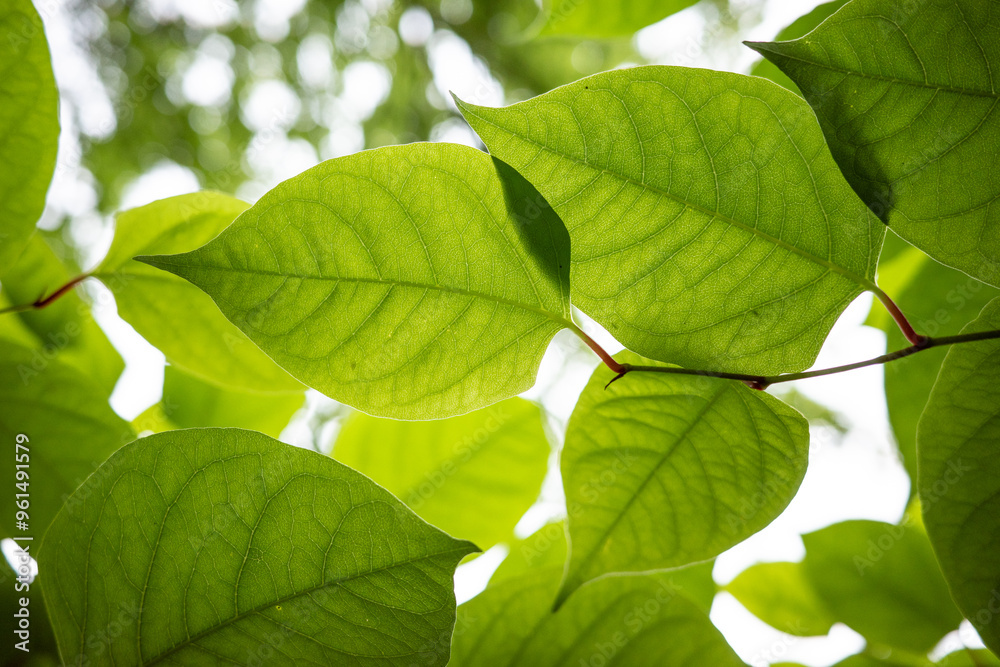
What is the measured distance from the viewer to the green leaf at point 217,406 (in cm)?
81

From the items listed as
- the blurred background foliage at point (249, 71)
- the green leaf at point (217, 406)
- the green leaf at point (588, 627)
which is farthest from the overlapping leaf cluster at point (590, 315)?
the blurred background foliage at point (249, 71)

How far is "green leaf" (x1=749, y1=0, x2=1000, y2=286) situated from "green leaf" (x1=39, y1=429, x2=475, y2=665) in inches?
14.5

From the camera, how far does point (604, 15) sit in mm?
727

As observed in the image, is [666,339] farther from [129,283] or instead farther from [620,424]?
[129,283]

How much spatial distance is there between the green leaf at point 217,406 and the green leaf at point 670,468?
1.49 feet

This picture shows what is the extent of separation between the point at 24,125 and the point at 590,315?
1.73ft

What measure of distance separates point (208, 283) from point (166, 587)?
221 millimetres

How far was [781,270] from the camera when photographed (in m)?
0.45

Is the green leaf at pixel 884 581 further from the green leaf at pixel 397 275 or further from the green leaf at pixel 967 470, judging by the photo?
the green leaf at pixel 397 275

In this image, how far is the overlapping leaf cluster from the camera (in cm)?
41

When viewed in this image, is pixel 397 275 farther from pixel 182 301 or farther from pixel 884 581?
pixel 884 581

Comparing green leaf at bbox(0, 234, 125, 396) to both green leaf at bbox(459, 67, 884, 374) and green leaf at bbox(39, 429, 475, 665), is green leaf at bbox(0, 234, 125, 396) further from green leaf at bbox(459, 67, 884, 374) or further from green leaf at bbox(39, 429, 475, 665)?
green leaf at bbox(459, 67, 884, 374)

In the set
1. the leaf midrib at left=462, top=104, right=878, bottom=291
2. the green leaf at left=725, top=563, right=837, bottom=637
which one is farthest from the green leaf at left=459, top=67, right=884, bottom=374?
the green leaf at left=725, top=563, right=837, bottom=637

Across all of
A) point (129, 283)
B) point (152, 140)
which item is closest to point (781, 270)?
point (129, 283)
